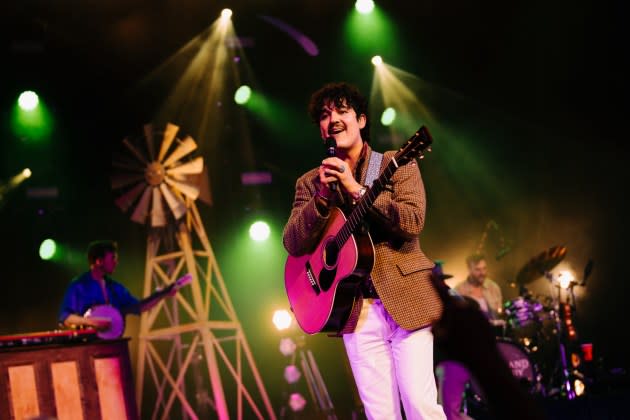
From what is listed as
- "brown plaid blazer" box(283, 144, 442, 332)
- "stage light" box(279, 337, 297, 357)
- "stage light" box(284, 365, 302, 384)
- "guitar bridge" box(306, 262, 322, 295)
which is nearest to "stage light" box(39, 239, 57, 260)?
"stage light" box(279, 337, 297, 357)

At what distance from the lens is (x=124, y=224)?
900 cm

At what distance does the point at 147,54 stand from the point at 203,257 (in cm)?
289

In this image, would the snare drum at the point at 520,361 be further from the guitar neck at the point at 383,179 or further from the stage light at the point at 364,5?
the guitar neck at the point at 383,179

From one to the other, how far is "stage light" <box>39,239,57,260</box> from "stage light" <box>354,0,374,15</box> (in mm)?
5116

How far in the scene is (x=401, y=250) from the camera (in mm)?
3041

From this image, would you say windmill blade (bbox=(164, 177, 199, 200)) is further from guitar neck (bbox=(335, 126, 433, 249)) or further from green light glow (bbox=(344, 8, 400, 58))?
guitar neck (bbox=(335, 126, 433, 249))

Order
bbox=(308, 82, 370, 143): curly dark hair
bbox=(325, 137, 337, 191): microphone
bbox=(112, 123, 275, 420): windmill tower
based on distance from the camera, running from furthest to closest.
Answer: bbox=(112, 123, 275, 420): windmill tower
bbox=(308, 82, 370, 143): curly dark hair
bbox=(325, 137, 337, 191): microphone

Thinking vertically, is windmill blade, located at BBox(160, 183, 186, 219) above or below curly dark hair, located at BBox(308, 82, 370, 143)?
above

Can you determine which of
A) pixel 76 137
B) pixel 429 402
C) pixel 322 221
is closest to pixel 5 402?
pixel 322 221

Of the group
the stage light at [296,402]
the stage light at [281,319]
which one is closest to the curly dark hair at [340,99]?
the stage light at [281,319]

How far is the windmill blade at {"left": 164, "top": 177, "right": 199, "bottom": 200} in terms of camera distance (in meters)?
8.40

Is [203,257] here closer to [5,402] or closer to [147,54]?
[147,54]

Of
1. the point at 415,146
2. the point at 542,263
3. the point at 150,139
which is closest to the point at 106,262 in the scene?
the point at 150,139

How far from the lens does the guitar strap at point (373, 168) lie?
10.5 ft
